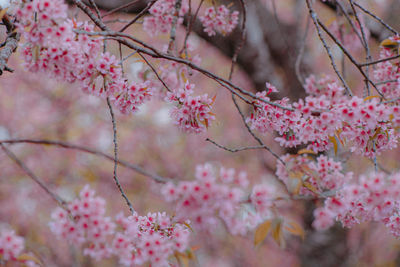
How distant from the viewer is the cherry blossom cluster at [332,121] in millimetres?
1247

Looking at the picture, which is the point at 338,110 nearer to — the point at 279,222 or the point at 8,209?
the point at 279,222

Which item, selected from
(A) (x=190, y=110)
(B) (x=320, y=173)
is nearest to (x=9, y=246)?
(A) (x=190, y=110)

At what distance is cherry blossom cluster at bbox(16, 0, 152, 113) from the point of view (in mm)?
1099

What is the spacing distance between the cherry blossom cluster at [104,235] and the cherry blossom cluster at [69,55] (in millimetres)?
463

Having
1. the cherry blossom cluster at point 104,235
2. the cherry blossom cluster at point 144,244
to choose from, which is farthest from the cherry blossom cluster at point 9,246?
the cherry blossom cluster at point 144,244

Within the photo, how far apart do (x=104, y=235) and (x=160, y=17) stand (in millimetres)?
1544

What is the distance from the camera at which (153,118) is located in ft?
23.5

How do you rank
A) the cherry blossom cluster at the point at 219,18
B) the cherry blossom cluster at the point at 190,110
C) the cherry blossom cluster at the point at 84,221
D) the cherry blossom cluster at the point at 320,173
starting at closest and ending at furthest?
the cherry blossom cluster at the point at 84,221
the cherry blossom cluster at the point at 190,110
the cherry blossom cluster at the point at 320,173
the cherry blossom cluster at the point at 219,18

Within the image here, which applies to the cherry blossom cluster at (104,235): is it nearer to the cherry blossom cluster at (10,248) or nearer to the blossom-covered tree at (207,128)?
the blossom-covered tree at (207,128)

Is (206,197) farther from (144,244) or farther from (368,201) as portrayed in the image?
(368,201)

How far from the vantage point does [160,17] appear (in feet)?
7.17

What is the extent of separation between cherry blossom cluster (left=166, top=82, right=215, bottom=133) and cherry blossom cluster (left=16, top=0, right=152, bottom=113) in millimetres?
162

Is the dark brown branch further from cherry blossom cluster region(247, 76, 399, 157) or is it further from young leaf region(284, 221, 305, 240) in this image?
young leaf region(284, 221, 305, 240)

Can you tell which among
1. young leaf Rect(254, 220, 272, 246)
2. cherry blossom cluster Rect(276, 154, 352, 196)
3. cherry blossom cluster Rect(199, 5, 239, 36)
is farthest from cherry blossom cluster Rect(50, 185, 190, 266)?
cherry blossom cluster Rect(199, 5, 239, 36)
